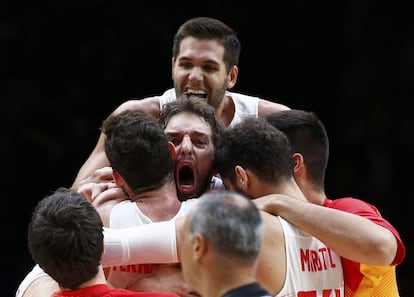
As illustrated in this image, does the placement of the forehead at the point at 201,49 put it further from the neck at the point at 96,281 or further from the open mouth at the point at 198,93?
the neck at the point at 96,281

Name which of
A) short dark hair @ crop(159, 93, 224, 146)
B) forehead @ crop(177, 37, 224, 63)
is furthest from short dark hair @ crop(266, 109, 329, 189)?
forehead @ crop(177, 37, 224, 63)

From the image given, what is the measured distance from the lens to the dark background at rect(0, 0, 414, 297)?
793 centimetres

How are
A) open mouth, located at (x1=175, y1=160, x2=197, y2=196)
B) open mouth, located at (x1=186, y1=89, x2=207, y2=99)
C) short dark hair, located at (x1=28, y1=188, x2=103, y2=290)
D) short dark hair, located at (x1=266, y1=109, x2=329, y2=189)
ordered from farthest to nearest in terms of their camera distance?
1. open mouth, located at (x1=186, y1=89, x2=207, y2=99)
2. short dark hair, located at (x1=266, y1=109, x2=329, y2=189)
3. open mouth, located at (x1=175, y1=160, x2=197, y2=196)
4. short dark hair, located at (x1=28, y1=188, x2=103, y2=290)

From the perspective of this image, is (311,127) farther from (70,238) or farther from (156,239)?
(70,238)

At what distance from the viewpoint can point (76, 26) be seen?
8477mm

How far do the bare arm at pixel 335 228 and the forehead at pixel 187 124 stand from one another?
571mm

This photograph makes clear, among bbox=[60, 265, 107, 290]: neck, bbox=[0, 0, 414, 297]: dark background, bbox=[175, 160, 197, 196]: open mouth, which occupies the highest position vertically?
bbox=[175, 160, 197, 196]: open mouth

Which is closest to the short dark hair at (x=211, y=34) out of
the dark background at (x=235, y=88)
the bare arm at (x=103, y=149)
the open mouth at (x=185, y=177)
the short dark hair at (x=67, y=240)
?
the bare arm at (x=103, y=149)

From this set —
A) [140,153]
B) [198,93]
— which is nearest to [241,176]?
[140,153]

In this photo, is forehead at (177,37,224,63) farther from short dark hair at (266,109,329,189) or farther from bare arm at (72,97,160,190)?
short dark hair at (266,109,329,189)

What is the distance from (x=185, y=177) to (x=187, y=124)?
22cm

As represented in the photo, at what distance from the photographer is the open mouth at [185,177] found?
4.20m

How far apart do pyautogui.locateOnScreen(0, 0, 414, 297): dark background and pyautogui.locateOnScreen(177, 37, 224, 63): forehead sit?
2.65m

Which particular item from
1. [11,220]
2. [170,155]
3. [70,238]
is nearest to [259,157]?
[170,155]
